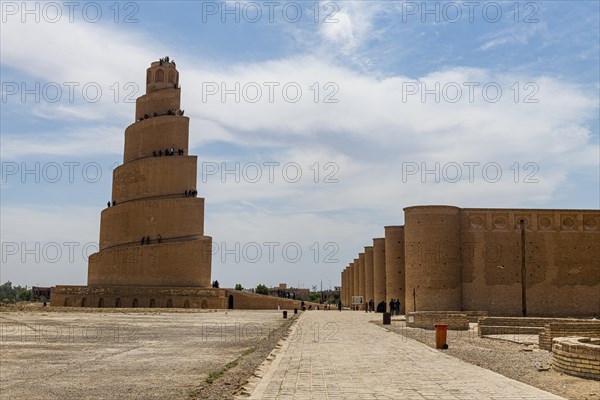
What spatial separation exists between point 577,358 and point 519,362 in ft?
6.27

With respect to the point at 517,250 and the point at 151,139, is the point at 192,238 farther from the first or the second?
the point at 517,250

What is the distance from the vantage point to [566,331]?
1207cm

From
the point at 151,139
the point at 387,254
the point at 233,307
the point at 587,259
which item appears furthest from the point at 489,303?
the point at 151,139

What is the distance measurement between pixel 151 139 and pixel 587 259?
32.8m

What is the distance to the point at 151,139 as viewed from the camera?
51719mm

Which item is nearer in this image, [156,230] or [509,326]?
[509,326]

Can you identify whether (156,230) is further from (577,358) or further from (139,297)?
(577,358)

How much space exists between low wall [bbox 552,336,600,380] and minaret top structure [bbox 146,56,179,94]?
48.4 meters

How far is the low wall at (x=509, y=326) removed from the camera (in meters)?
17.1

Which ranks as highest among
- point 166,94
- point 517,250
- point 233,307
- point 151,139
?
point 166,94

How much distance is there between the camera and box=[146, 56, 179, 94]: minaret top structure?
54125 millimetres

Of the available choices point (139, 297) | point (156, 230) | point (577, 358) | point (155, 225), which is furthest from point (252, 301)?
point (577, 358)

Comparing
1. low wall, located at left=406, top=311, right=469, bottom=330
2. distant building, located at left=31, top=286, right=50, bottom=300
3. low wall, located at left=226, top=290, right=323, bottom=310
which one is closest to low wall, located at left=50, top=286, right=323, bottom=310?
low wall, located at left=226, top=290, right=323, bottom=310

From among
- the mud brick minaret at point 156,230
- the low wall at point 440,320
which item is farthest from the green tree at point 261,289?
the low wall at point 440,320
